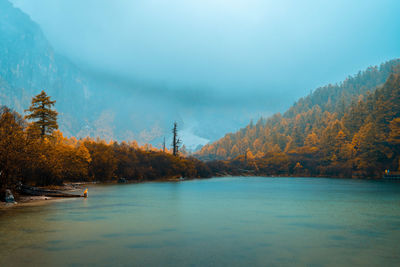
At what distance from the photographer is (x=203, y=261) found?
12.0m

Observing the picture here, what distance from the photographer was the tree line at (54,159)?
26566mm

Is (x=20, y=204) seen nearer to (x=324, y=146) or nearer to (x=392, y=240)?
(x=392, y=240)

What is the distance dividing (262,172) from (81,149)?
10045 centimetres

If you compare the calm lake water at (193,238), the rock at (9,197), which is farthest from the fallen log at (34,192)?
the calm lake water at (193,238)

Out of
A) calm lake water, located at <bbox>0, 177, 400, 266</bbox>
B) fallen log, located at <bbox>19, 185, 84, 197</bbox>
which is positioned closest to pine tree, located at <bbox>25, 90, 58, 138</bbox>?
fallen log, located at <bbox>19, 185, 84, 197</bbox>

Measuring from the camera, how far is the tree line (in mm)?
26566

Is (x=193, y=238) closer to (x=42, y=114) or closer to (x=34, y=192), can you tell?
(x=34, y=192)

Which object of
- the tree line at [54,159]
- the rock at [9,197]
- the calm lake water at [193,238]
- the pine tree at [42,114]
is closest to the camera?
the calm lake water at [193,238]

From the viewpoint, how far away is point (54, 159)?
3944 centimetres

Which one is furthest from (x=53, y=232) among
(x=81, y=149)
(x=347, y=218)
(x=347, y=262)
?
(x=81, y=149)

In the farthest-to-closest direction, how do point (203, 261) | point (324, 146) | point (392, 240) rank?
point (324, 146)
point (392, 240)
point (203, 261)

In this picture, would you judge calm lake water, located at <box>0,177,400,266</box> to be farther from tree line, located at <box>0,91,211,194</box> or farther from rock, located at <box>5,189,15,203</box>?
tree line, located at <box>0,91,211,194</box>

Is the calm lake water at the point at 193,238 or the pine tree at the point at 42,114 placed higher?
the pine tree at the point at 42,114

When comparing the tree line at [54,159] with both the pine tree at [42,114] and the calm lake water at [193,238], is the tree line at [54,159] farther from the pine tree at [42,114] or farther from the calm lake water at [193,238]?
the calm lake water at [193,238]
